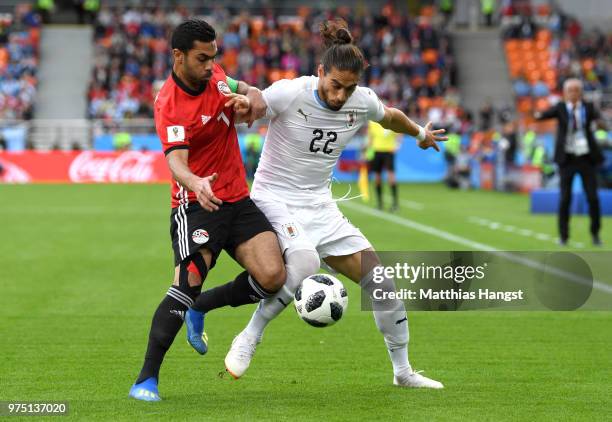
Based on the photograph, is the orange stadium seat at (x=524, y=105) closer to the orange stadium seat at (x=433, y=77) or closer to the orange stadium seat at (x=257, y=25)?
the orange stadium seat at (x=433, y=77)

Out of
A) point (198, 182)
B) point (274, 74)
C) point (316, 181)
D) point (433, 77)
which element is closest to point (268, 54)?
point (274, 74)

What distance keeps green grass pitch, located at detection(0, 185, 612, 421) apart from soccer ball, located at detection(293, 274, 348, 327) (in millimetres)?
406

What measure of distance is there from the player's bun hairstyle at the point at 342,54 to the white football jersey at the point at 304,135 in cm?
27

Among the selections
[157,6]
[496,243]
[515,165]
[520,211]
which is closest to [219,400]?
[496,243]

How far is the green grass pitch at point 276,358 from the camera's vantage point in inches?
237

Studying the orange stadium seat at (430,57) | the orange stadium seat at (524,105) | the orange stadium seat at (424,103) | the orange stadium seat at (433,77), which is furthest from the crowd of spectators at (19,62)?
the orange stadium seat at (524,105)

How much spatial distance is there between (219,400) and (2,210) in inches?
677

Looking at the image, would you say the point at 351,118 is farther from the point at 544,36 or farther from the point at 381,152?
the point at 544,36

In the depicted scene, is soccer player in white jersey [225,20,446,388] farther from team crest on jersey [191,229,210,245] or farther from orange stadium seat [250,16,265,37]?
orange stadium seat [250,16,265,37]

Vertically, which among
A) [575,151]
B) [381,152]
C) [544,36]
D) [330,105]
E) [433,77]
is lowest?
[433,77]

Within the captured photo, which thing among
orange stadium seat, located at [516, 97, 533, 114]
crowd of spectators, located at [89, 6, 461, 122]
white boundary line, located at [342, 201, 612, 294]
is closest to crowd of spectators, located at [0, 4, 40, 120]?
crowd of spectators, located at [89, 6, 461, 122]

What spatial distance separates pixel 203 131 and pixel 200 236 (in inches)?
23.0

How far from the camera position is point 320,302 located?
6.48 meters

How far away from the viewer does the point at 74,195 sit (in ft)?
91.2
